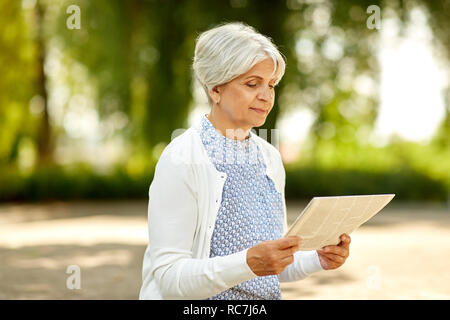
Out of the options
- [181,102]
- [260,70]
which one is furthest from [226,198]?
[181,102]

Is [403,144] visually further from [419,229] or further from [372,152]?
[419,229]

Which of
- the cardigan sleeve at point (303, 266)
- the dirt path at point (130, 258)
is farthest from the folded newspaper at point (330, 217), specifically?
the dirt path at point (130, 258)

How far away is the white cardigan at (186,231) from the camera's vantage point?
1826mm

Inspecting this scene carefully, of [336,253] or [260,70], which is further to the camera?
[336,253]

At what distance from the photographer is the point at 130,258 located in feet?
23.9

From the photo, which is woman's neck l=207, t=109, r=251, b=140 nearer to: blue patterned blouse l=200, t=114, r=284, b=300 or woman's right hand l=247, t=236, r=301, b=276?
blue patterned blouse l=200, t=114, r=284, b=300

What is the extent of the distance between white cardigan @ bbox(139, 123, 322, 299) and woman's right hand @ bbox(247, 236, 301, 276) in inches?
1.0

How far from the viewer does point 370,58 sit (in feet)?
47.8

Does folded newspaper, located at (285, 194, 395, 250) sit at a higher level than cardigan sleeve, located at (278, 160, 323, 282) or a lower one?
higher

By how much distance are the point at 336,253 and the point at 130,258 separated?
544 cm

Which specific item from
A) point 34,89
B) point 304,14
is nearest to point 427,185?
point 304,14

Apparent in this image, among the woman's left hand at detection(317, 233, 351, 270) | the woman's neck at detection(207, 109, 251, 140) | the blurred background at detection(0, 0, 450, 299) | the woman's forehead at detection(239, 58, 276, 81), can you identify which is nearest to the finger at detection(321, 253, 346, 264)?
the woman's left hand at detection(317, 233, 351, 270)

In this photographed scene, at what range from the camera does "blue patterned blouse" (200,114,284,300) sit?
81.2 inches

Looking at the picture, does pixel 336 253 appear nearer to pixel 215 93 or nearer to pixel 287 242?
pixel 287 242
